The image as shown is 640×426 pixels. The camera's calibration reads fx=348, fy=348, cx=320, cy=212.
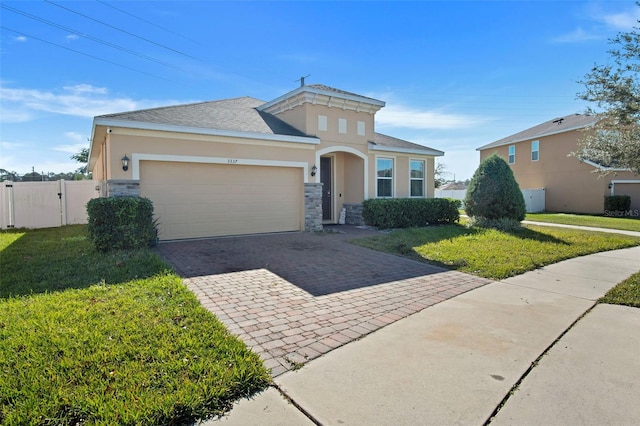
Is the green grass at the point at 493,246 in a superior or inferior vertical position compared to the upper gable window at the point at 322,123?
inferior

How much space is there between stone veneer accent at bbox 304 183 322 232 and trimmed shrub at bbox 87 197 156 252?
202 inches

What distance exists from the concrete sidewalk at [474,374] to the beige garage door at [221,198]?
7257 millimetres

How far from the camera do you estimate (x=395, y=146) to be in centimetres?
1454

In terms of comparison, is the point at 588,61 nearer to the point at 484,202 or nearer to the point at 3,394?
the point at 484,202

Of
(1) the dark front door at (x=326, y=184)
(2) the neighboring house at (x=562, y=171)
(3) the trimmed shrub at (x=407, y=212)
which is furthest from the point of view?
(2) the neighboring house at (x=562, y=171)

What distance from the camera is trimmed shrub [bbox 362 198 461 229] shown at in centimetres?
1270

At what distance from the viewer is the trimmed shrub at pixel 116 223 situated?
24.5ft

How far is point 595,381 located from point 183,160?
9.28 meters

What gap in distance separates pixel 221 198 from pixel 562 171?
2223 centimetres

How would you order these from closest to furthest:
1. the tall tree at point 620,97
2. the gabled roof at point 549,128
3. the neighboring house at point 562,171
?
the tall tree at point 620,97
the neighboring house at point 562,171
the gabled roof at point 549,128

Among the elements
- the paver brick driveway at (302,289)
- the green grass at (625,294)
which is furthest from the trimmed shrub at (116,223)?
the green grass at (625,294)

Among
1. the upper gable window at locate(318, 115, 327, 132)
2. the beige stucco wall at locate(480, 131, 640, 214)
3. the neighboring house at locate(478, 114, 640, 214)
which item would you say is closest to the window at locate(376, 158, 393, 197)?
the upper gable window at locate(318, 115, 327, 132)

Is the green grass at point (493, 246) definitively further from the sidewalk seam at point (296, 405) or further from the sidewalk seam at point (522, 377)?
the sidewalk seam at point (296, 405)

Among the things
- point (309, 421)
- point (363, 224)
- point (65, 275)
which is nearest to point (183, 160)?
point (65, 275)
